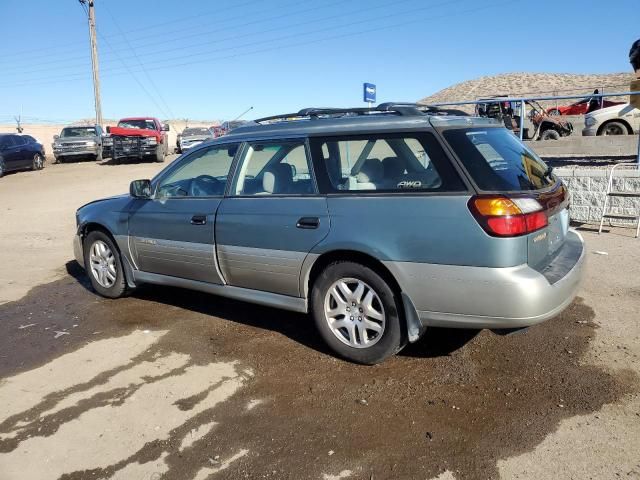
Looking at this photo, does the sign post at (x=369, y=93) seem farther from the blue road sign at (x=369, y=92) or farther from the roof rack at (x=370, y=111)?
the roof rack at (x=370, y=111)

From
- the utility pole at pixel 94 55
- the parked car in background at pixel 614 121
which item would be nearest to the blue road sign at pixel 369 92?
the parked car in background at pixel 614 121

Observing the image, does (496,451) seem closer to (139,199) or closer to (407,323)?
(407,323)

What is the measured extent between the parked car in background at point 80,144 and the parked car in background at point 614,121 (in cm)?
1962

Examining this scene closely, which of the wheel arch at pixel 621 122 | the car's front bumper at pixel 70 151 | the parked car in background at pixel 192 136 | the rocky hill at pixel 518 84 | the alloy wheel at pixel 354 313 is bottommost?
the alloy wheel at pixel 354 313

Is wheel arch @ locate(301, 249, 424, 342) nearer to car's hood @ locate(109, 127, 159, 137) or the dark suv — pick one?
the dark suv

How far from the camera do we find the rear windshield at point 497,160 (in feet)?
11.5

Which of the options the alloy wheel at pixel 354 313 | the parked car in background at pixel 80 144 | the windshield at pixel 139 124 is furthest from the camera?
the parked car in background at pixel 80 144

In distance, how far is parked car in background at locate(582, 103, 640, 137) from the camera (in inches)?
620

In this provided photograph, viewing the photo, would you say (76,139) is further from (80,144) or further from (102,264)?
(102,264)

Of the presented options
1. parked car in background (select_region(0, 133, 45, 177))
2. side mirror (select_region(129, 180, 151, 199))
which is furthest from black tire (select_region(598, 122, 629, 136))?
parked car in background (select_region(0, 133, 45, 177))

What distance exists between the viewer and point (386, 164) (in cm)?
394

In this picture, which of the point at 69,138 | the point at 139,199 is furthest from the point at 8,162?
the point at 139,199

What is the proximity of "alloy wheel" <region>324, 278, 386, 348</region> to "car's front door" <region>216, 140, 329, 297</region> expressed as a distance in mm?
326

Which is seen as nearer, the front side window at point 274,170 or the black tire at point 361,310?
the black tire at point 361,310
